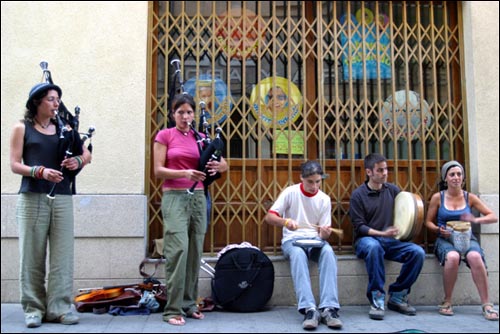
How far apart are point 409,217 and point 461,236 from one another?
59 cm

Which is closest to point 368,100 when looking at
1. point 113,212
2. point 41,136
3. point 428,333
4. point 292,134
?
point 292,134

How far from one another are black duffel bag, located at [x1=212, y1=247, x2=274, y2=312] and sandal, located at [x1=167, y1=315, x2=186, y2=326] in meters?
0.57

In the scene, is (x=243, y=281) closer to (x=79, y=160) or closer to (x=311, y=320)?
(x=311, y=320)

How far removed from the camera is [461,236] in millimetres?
5098

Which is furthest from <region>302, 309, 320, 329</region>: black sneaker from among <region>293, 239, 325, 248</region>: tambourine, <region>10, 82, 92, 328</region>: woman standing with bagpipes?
<region>10, 82, 92, 328</region>: woman standing with bagpipes

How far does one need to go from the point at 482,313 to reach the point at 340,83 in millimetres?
2879

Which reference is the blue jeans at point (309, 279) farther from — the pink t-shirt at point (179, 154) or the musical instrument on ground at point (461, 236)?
the musical instrument on ground at point (461, 236)

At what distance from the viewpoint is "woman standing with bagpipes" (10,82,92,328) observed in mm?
4246

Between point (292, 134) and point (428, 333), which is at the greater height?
point (292, 134)

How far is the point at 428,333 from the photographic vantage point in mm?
4266

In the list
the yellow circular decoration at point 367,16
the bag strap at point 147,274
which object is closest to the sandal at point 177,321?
the bag strap at point 147,274

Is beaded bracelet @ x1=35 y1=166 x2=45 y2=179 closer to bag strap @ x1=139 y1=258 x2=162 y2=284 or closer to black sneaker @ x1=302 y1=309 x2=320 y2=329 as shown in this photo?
bag strap @ x1=139 y1=258 x2=162 y2=284

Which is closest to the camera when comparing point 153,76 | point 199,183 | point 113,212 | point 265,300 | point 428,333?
point 428,333

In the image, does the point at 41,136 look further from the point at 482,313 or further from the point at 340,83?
the point at 482,313
